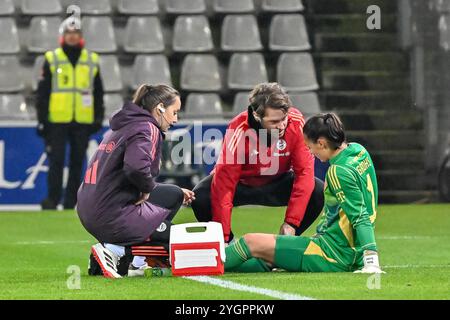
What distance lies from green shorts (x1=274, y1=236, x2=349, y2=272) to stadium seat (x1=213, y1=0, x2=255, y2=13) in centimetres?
835

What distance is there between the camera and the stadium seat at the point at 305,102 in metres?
13.9

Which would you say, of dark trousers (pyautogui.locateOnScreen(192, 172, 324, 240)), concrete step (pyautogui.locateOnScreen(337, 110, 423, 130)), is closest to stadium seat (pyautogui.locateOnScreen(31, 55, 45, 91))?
concrete step (pyautogui.locateOnScreen(337, 110, 423, 130))

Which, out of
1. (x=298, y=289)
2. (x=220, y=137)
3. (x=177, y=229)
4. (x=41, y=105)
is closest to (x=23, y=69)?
(x=41, y=105)

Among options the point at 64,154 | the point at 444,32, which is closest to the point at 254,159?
the point at 64,154

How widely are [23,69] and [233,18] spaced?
2.50 metres

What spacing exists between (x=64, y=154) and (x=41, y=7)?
256cm

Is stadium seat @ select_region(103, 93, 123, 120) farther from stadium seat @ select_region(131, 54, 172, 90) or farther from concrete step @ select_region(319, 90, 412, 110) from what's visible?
concrete step @ select_region(319, 90, 412, 110)

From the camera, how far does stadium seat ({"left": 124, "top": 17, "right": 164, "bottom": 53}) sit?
14.9 m

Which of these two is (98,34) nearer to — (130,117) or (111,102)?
(111,102)

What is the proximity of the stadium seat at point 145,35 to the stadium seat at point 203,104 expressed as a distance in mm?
919

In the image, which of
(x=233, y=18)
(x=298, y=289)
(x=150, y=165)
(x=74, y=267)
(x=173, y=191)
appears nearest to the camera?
(x=298, y=289)

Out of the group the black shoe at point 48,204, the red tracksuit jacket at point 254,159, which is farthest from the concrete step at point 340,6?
the red tracksuit jacket at point 254,159

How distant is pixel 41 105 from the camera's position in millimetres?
13367
